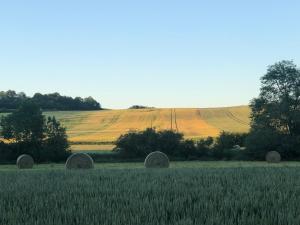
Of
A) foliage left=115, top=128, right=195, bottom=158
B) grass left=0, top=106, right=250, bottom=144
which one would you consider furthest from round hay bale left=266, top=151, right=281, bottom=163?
grass left=0, top=106, right=250, bottom=144

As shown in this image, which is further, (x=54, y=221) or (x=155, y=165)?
(x=155, y=165)

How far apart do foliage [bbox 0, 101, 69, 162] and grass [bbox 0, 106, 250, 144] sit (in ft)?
28.4

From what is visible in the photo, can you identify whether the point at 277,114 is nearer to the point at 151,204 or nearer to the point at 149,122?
the point at 149,122

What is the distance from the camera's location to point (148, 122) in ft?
232

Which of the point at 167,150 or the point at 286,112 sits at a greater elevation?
the point at 286,112

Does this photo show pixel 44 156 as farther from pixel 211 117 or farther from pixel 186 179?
pixel 211 117

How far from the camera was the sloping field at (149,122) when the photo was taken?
6094 cm

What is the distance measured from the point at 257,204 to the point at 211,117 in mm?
66627

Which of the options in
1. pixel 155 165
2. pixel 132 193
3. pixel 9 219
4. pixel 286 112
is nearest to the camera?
pixel 9 219

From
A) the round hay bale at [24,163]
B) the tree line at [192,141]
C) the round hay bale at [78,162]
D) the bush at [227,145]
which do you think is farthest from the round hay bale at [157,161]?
the bush at [227,145]

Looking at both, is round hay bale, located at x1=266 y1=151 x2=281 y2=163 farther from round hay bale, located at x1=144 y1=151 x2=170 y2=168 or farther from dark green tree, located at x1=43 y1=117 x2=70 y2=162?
dark green tree, located at x1=43 y1=117 x2=70 y2=162

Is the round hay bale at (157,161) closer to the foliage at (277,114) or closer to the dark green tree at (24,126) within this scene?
the foliage at (277,114)

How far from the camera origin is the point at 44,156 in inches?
1571

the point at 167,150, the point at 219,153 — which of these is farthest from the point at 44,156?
the point at 219,153
